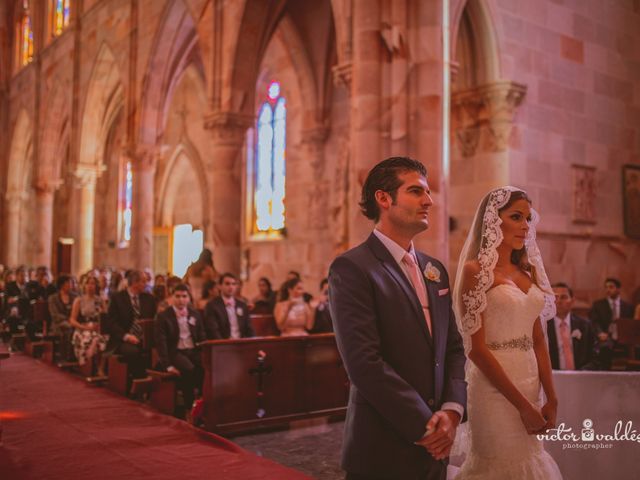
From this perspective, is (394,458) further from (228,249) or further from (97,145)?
(97,145)

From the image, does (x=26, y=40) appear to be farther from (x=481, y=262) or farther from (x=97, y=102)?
(x=481, y=262)

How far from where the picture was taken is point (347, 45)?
9641mm

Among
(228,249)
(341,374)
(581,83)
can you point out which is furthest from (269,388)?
(581,83)

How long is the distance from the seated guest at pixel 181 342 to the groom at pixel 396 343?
5191 millimetres

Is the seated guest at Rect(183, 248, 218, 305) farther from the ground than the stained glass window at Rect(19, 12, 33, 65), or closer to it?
closer to it

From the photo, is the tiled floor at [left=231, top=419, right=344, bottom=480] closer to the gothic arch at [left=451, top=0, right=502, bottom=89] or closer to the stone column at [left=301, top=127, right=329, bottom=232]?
the gothic arch at [left=451, top=0, right=502, bottom=89]

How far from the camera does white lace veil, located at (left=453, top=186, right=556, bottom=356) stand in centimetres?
311

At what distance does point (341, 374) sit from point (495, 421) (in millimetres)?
4710

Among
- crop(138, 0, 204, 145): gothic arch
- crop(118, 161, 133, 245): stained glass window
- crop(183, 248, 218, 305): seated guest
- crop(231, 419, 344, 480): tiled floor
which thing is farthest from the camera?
crop(118, 161, 133, 245): stained glass window

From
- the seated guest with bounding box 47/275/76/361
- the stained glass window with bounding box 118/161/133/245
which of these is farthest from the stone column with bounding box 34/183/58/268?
the seated guest with bounding box 47/275/76/361

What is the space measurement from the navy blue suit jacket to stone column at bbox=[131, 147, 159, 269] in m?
15.7

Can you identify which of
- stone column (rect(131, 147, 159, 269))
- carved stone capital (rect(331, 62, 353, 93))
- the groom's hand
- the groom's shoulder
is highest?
carved stone capital (rect(331, 62, 353, 93))

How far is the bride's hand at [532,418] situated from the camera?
118 inches

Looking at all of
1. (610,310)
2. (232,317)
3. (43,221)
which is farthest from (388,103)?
(43,221)
